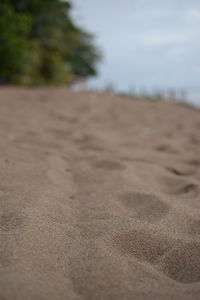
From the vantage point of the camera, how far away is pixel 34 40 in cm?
992

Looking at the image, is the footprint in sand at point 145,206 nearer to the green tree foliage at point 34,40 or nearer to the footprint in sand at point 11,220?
the footprint in sand at point 11,220

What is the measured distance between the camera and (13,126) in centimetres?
264

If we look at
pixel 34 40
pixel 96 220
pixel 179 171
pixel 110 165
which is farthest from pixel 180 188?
pixel 34 40

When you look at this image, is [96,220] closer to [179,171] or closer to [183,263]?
[183,263]

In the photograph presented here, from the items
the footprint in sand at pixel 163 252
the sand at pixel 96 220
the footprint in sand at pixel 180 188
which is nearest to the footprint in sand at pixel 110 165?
the sand at pixel 96 220

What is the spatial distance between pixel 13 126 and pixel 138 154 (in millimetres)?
1181

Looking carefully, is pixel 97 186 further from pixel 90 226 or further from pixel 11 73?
pixel 11 73

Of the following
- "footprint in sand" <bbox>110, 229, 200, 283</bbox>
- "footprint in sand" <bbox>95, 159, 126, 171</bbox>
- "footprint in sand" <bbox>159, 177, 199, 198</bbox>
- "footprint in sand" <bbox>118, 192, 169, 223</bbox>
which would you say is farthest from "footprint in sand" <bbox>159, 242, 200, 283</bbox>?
"footprint in sand" <bbox>95, 159, 126, 171</bbox>

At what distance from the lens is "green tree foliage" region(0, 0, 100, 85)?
6.48 m

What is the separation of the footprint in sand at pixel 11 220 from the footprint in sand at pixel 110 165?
30.2 inches

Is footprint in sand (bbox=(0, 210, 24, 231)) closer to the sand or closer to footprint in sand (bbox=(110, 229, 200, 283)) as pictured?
the sand

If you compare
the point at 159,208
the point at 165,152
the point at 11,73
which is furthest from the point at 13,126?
the point at 11,73

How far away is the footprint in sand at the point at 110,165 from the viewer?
5.71 feet

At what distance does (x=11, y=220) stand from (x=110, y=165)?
0.87 metres
